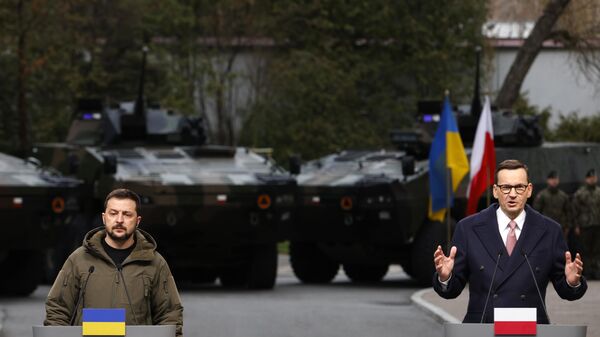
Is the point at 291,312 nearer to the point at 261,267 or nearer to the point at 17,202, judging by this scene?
the point at 17,202

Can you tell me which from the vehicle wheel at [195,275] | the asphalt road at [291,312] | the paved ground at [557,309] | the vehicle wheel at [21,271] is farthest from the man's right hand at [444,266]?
the vehicle wheel at [195,275]

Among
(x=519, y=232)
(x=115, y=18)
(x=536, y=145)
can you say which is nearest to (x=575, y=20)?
(x=536, y=145)

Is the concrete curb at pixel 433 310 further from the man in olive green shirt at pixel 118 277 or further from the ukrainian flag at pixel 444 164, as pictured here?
the man in olive green shirt at pixel 118 277

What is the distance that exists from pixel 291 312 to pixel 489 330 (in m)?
12.1

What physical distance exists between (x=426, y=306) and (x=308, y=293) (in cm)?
436

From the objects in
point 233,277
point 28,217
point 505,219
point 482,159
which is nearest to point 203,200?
point 28,217

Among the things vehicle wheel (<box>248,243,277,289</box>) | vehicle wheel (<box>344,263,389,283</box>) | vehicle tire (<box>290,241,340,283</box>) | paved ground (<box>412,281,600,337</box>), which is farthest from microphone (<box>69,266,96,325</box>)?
vehicle wheel (<box>344,263,389,283</box>)

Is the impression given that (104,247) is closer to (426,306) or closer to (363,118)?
(426,306)

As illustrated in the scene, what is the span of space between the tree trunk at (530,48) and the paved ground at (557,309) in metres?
12.9

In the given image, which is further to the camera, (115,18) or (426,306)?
→ (115,18)

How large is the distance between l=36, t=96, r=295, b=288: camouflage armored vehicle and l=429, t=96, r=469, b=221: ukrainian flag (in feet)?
6.17

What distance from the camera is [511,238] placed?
8.82m

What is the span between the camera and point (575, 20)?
119ft

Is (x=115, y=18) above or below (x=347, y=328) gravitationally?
above
